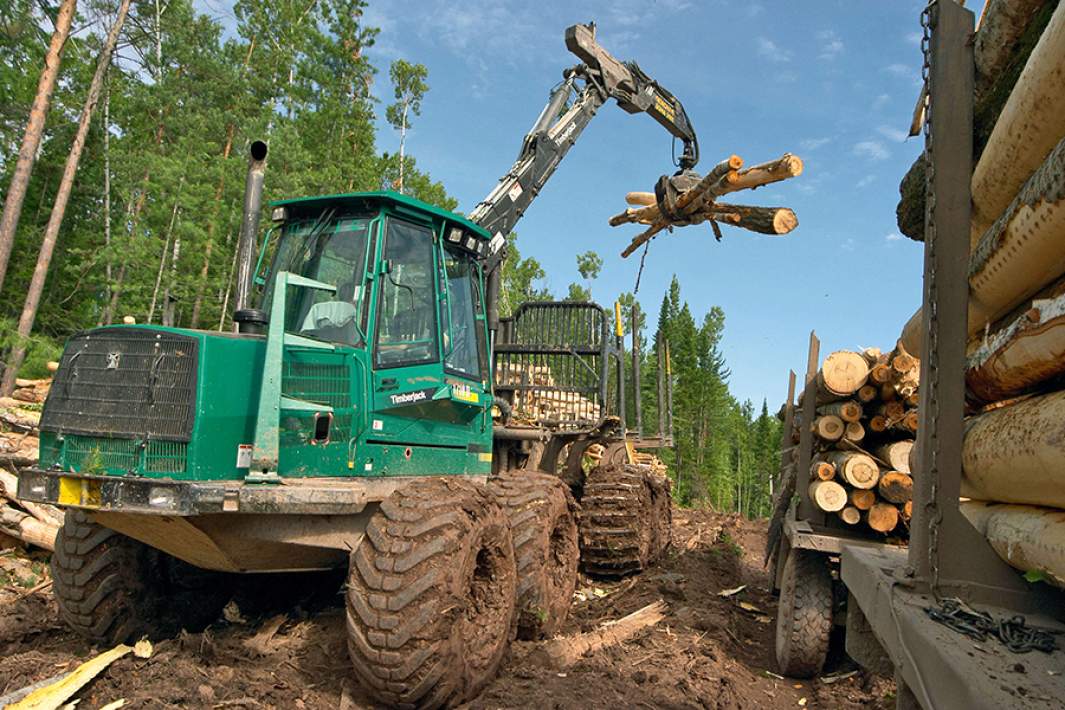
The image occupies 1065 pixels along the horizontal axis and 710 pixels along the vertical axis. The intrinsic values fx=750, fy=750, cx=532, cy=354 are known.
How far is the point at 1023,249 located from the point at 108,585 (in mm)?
5639

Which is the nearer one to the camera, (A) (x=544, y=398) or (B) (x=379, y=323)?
(B) (x=379, y=323)

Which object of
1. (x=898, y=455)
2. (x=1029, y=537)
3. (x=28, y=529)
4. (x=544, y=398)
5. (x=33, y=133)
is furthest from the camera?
(x=33, y=133)

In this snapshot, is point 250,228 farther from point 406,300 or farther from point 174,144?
point 174,144

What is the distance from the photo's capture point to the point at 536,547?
5832mm

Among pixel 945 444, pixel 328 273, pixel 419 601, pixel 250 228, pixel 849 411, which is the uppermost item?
pixel 250 228

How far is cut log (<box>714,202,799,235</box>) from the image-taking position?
796cm

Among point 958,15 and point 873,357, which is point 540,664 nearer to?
point 873,357

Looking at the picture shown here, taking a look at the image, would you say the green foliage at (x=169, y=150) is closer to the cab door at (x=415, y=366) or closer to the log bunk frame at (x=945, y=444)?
the cab door at (x=415, y=366)

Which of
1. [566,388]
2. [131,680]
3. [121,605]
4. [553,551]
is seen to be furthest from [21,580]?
[566,388]

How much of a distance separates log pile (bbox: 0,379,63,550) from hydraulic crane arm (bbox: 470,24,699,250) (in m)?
5.55

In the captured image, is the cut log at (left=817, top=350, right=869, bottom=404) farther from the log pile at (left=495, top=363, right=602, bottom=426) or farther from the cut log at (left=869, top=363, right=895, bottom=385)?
the log pile at (left=495, top=363, right=602, bottom=426)

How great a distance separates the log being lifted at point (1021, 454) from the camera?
2.09 metres

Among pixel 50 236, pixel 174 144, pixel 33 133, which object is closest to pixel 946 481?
pixel 33 133

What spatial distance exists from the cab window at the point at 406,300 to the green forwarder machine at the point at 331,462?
0.04 ft
